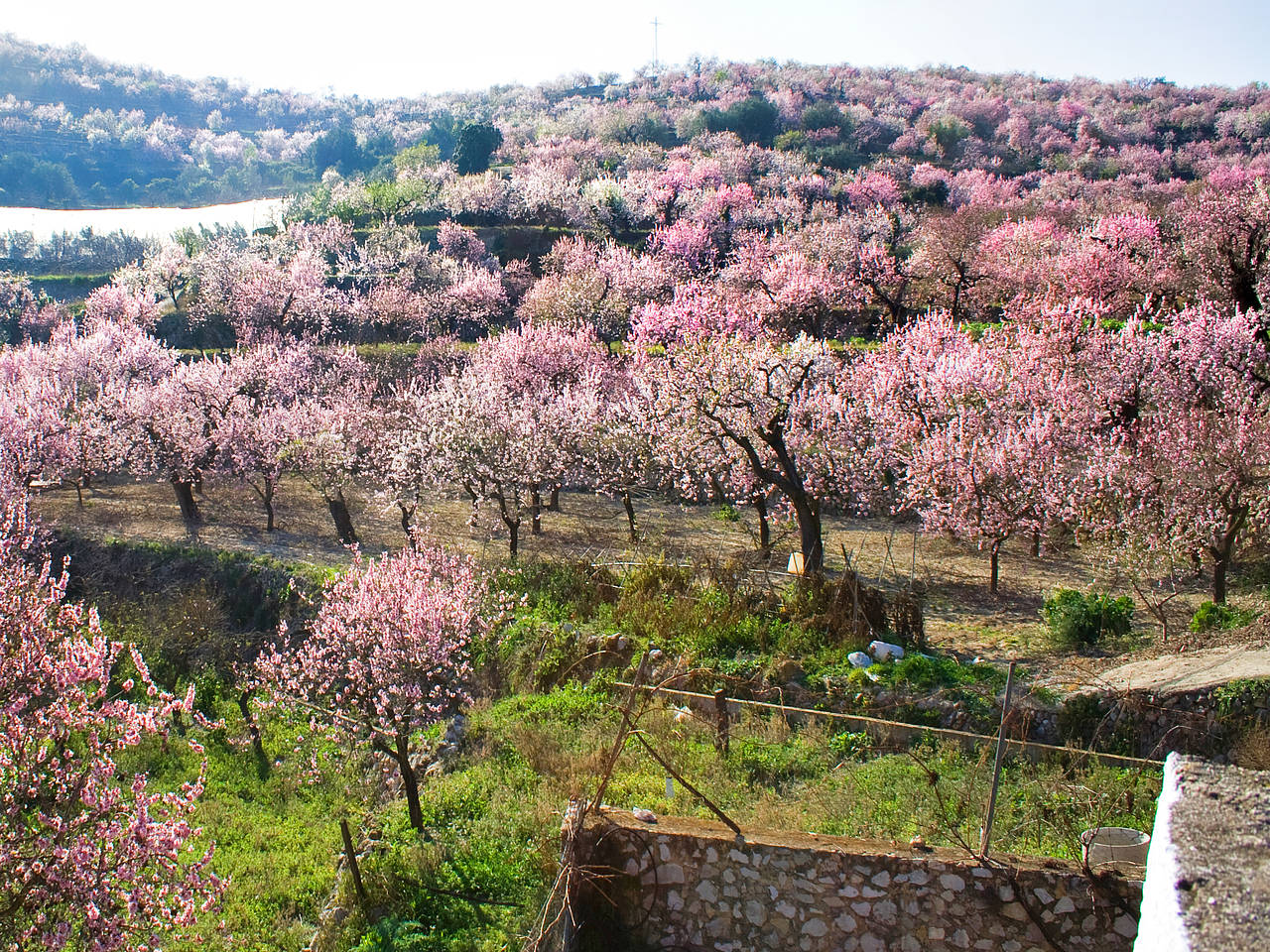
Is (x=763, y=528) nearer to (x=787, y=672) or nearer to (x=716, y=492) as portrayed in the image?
(x=716, y=492)

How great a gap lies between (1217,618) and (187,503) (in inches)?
1056

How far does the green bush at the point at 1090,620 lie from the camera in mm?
15172

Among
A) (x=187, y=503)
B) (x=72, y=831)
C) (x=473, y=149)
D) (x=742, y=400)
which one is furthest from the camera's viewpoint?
(x=473, y=149)

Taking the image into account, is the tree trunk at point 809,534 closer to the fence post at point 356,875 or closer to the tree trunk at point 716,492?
the tree trunk at point 716,492

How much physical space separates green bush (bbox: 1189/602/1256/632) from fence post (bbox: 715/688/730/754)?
839 centimetres

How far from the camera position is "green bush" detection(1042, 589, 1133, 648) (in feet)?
49.8

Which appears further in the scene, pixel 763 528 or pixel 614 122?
pixel 614 122

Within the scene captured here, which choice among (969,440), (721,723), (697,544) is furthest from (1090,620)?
(697,544)

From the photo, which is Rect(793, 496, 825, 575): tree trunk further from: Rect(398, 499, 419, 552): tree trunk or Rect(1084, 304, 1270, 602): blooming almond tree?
Rect(398, 499, 419, 552): tree trunk

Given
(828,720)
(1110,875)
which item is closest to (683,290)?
(828,720)

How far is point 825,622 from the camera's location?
15.3 meters

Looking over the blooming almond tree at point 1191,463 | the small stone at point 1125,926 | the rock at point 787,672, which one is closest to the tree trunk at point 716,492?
the blooming almond tree at point 1191,463

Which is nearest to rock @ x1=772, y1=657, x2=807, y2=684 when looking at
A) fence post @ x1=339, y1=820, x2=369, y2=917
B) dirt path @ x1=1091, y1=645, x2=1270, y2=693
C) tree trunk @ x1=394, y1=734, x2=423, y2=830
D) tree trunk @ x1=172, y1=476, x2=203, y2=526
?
dirt path @ x1=1091, y1=645, x2=1270, y2=693

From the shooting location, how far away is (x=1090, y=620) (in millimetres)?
15180
